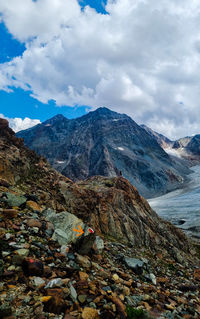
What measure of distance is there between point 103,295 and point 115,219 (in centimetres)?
1551

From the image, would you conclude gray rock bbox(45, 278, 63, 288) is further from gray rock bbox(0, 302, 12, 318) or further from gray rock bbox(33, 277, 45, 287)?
gray rock bbox(0, 302, 12, 318)

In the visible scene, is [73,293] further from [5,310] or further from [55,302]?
[5,310]

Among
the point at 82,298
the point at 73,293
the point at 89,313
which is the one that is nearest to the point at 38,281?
the point at 73,293

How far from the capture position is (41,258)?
6.41 metres

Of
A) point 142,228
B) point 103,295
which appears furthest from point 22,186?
point 142,228

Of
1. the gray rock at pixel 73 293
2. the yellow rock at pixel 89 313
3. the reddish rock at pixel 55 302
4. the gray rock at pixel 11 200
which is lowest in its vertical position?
the yellow rock at pixel 89 313

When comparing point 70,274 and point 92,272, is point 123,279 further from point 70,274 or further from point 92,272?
point 70,274

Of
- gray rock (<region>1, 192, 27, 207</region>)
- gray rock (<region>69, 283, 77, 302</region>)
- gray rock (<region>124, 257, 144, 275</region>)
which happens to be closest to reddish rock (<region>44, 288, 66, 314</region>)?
gray rock (<region>69, 283, 77, 302</region>)

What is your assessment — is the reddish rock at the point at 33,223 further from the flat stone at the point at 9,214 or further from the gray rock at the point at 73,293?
the gray rock at the point at 73,293

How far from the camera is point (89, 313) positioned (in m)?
4.83

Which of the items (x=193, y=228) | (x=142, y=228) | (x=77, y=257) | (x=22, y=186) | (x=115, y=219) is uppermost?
(x=22, y=186)

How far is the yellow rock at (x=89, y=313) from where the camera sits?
473 cm

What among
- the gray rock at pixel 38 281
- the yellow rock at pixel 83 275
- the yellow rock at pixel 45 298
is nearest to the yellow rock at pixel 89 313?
the yellow rock at pixel 45 298

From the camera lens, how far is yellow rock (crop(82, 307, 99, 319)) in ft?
15.5
